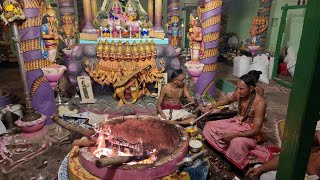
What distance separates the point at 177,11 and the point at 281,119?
8.91 m

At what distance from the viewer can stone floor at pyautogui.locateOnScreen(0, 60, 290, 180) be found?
4.13 metres

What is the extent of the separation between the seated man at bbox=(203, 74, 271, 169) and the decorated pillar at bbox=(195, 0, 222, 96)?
267cm

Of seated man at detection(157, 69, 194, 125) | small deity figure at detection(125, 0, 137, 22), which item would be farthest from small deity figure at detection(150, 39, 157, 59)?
small deity figure at detection(125, 0, 137, 22)

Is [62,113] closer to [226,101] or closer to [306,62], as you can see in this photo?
[226,101]

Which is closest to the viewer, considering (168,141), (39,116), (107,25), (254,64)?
(168,141)

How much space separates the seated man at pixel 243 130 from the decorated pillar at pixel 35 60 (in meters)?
4.04

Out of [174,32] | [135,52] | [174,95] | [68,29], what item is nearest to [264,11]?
[174,32]

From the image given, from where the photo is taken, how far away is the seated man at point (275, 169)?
2990mm

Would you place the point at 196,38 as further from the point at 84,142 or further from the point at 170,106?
the point at 84,142

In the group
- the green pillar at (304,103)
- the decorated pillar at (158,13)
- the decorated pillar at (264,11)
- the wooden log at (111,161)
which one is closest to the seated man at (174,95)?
the wooden log at (111,161)

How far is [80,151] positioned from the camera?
11.4 ft

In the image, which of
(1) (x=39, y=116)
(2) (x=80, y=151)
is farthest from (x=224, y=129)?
(1) (x=39, y=116)

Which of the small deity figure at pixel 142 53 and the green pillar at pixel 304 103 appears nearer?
the green pillar at pixel 304 103

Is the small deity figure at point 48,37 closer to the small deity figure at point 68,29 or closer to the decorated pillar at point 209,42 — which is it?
the decorated pillar at point 209,42
